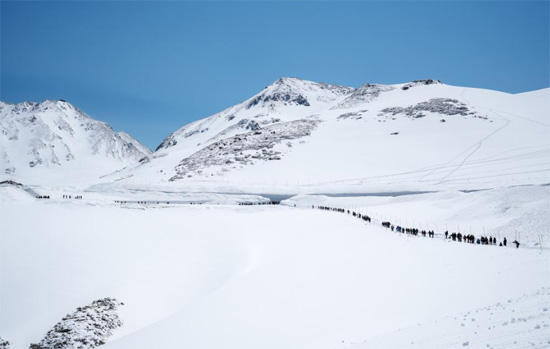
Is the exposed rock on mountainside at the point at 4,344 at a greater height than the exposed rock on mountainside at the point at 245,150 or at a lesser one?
lesser

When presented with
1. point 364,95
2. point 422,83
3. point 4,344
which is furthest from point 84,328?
point 422,83

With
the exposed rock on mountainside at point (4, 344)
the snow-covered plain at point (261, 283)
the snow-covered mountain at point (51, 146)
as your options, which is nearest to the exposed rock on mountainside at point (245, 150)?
the snow-covered plain at point (261, 283)

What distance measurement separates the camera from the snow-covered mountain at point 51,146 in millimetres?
144125

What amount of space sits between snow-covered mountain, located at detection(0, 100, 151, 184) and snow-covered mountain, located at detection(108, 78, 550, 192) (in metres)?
64.5

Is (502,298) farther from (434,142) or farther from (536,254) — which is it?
(434,142)

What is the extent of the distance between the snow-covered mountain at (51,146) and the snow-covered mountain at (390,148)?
211 ft

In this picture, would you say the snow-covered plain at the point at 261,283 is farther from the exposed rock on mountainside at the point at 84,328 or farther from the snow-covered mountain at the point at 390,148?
the snow-covered mountain at the point at 390,148

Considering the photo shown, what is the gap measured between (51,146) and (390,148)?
6022 inches

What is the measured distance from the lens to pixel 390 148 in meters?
86.2

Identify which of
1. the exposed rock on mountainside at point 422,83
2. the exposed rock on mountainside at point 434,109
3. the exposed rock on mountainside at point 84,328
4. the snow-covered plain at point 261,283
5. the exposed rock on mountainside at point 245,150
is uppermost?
the exposed rock on mountainside at point 422,83

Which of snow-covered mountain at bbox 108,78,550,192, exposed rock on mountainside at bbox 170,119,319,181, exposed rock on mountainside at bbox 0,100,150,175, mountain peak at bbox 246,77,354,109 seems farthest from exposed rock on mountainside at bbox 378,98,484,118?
exposed rock on mountainside at bbox 0,100,150,175

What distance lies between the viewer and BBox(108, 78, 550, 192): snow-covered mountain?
64500 mm

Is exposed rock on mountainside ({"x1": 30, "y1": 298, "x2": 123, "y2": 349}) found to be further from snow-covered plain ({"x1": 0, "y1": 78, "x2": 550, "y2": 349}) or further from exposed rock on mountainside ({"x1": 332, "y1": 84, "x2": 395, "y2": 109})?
exposed rock on mountainside ({"x1": 332, "y1": 84, "x2": 395, "y2": 109})

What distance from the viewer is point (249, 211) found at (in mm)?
44562
